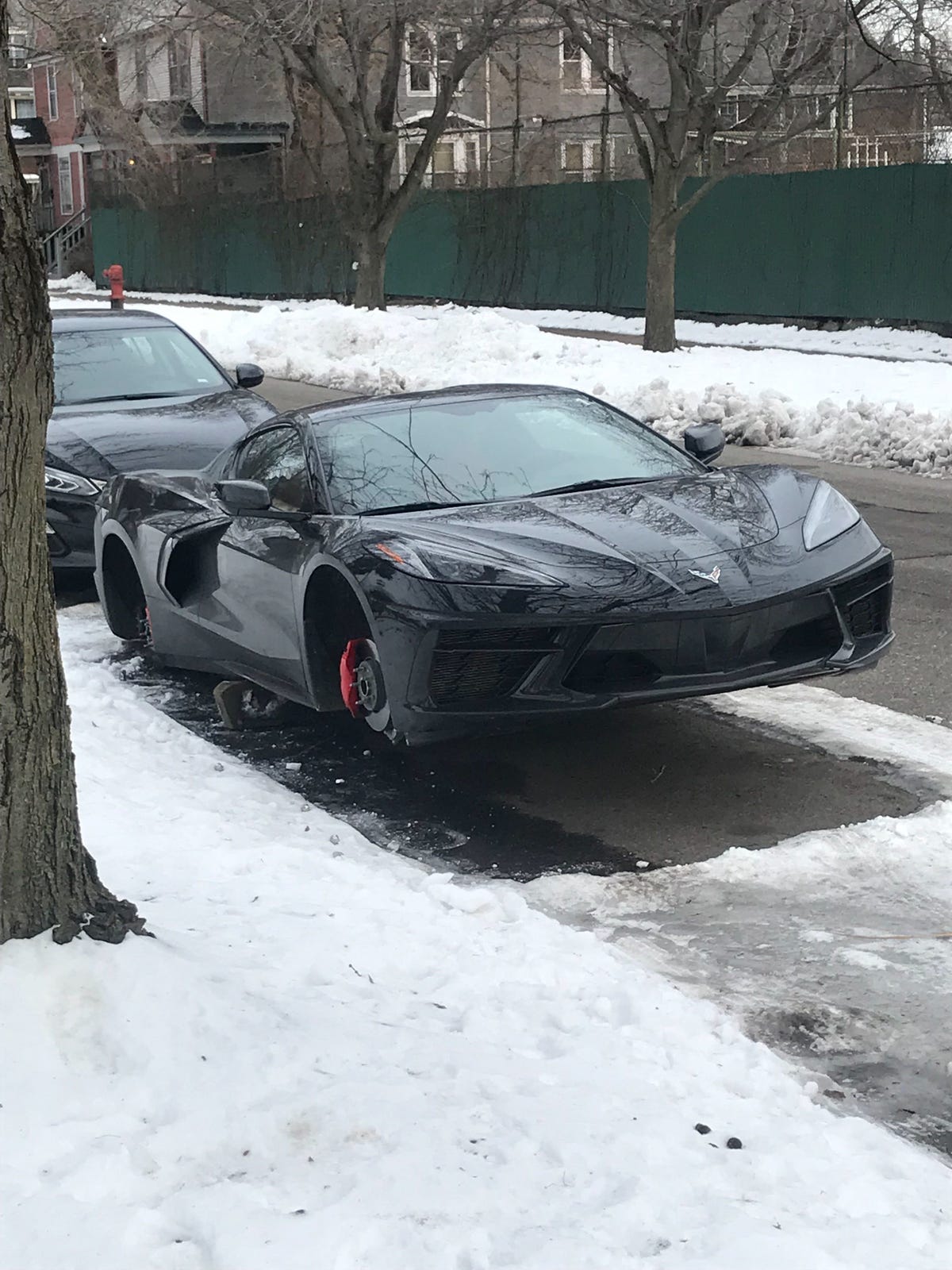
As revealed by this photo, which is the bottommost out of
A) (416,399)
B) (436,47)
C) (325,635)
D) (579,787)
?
(579,787)

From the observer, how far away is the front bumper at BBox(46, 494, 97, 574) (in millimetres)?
9648

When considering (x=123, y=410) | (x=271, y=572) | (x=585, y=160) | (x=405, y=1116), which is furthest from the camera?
(x=585, y=160)

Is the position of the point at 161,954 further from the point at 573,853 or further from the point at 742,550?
the point at 742,550

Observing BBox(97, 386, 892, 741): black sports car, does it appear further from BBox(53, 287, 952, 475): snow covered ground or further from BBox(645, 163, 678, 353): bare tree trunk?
BBox(645, 163, 678, 353): bare tree trunk

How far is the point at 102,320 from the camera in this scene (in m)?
12.3

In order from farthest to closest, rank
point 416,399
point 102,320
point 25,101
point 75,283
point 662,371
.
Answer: point 25,101 < point 75,283 < point 662,371 < point 102,320 < point 416,399

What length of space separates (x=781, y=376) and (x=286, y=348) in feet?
30.1

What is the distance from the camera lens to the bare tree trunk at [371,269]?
29.7 metres

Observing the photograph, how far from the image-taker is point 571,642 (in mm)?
5246

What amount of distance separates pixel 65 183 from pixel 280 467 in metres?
57.2

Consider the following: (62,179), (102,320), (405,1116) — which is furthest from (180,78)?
(405,1116)

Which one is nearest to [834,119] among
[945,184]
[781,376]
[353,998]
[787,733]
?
[945,184]

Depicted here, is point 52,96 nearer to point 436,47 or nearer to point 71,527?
point 436,47

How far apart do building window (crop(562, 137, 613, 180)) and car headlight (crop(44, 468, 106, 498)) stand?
945 inches
